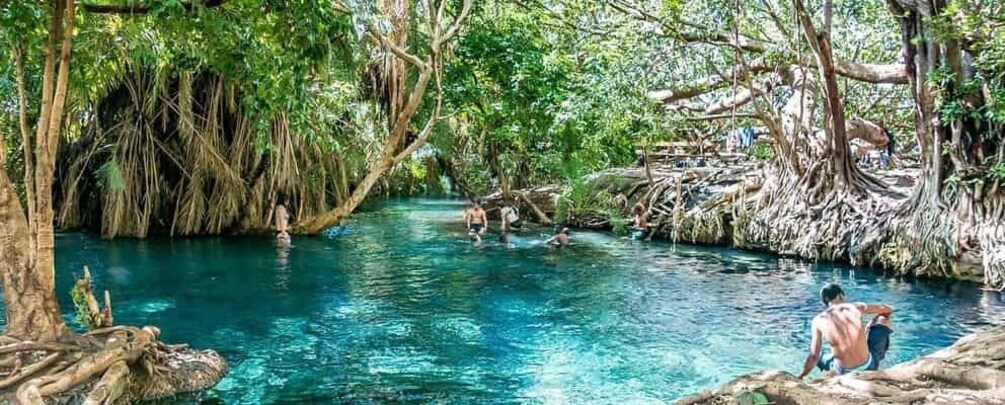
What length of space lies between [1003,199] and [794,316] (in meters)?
4.07

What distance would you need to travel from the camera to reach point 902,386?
4133 mm

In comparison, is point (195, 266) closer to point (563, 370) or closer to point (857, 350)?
point (563, 370)

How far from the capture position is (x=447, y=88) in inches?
721

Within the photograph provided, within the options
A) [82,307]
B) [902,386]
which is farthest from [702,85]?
[82,307]

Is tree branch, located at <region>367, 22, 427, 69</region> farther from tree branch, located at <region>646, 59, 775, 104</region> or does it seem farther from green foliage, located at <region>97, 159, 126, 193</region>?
green foliage, located at <region>97, 159, 126, 193</region>

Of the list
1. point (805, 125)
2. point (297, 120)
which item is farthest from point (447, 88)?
point (297, 120)

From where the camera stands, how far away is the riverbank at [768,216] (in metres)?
12.2

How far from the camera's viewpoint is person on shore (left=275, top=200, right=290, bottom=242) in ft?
55.6

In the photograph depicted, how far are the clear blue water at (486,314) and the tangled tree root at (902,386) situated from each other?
2474mm

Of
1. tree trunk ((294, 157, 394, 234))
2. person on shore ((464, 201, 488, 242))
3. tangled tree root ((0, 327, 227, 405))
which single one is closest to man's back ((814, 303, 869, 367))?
tangled tree root ((0, 327, 227, 405))

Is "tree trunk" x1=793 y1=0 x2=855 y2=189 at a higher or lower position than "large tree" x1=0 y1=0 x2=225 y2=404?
higher

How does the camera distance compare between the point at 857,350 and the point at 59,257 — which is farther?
the point at 59,257

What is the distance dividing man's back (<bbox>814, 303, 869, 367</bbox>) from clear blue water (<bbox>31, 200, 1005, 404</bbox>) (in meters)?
1.45

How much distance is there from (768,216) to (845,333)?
33.1 feet
